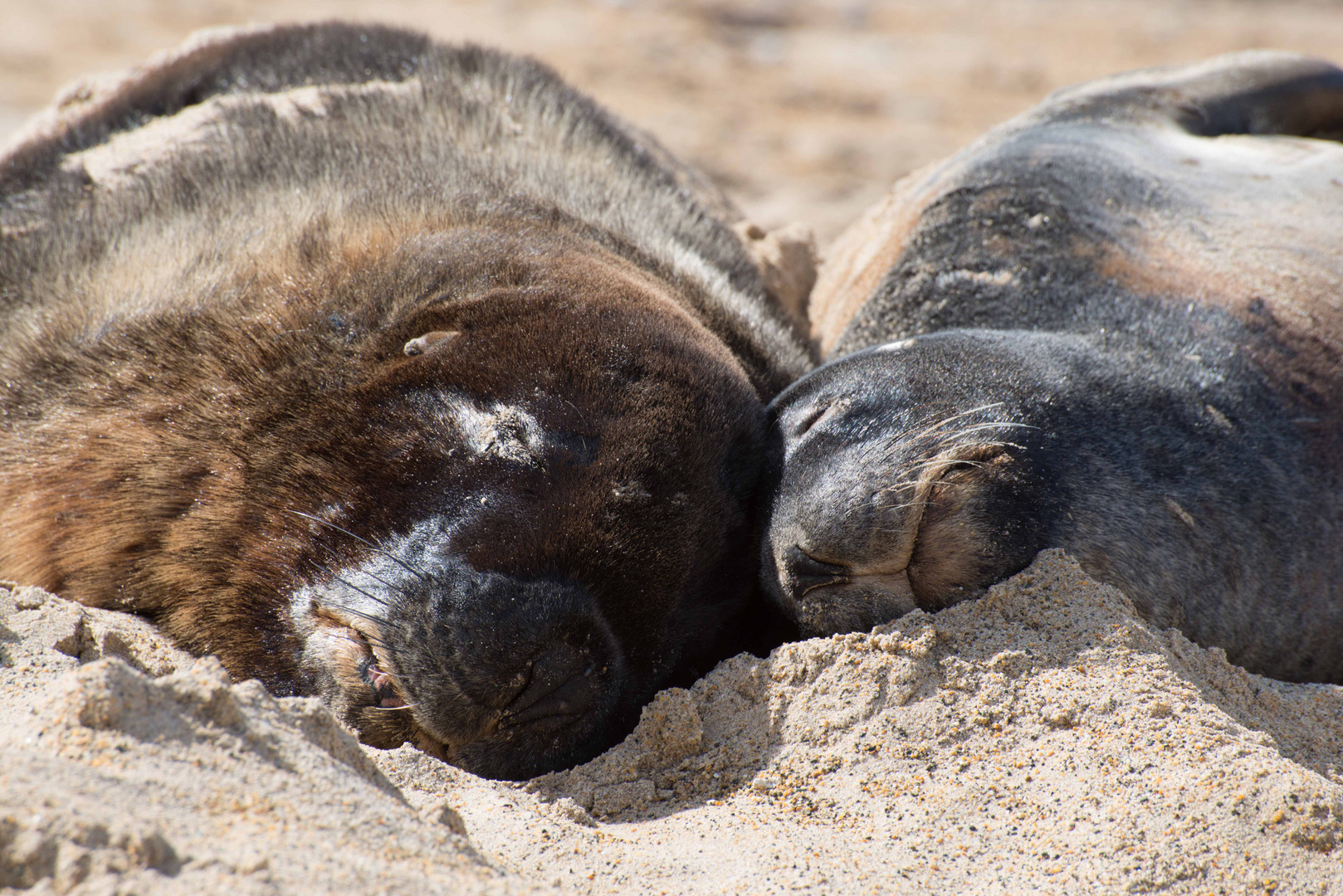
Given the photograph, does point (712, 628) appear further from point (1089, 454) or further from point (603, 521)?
point (1089, 454)

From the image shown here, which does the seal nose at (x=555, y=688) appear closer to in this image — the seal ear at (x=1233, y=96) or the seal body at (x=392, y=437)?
the seal body at (x=392, y=437)

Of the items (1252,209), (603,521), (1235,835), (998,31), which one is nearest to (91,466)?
(603,521)

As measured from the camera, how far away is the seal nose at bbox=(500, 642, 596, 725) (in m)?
2.01

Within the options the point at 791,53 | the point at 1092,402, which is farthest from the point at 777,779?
the point at 791,53

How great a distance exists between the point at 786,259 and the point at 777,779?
2618 mm

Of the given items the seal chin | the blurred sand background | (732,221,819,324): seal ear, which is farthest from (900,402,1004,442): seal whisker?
the blurred sand background

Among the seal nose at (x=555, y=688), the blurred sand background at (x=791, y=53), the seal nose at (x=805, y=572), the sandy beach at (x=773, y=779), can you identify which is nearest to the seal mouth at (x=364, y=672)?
A: the sandy beach at (x=773, y=779)

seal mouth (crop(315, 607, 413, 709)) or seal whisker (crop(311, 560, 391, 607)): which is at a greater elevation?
seal whisker (crop(311, 560, 391, 607))

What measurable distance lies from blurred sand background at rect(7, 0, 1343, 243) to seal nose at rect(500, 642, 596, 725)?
384 centimetres

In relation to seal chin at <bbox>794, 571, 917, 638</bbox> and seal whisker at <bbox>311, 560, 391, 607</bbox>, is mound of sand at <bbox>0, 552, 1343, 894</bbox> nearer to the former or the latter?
seal chin at <bbox>794, 571, 917, 638</bbox>

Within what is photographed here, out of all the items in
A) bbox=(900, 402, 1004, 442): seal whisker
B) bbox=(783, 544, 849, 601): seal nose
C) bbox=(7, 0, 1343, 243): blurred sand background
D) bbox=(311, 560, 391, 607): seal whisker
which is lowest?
bbox=(7, 0, 1343, 243): blurred sand background

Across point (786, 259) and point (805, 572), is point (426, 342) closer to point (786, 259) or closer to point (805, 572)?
point (805, 572)

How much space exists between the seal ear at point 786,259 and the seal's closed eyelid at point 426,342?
64.9 inches

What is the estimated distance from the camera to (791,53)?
966cm
